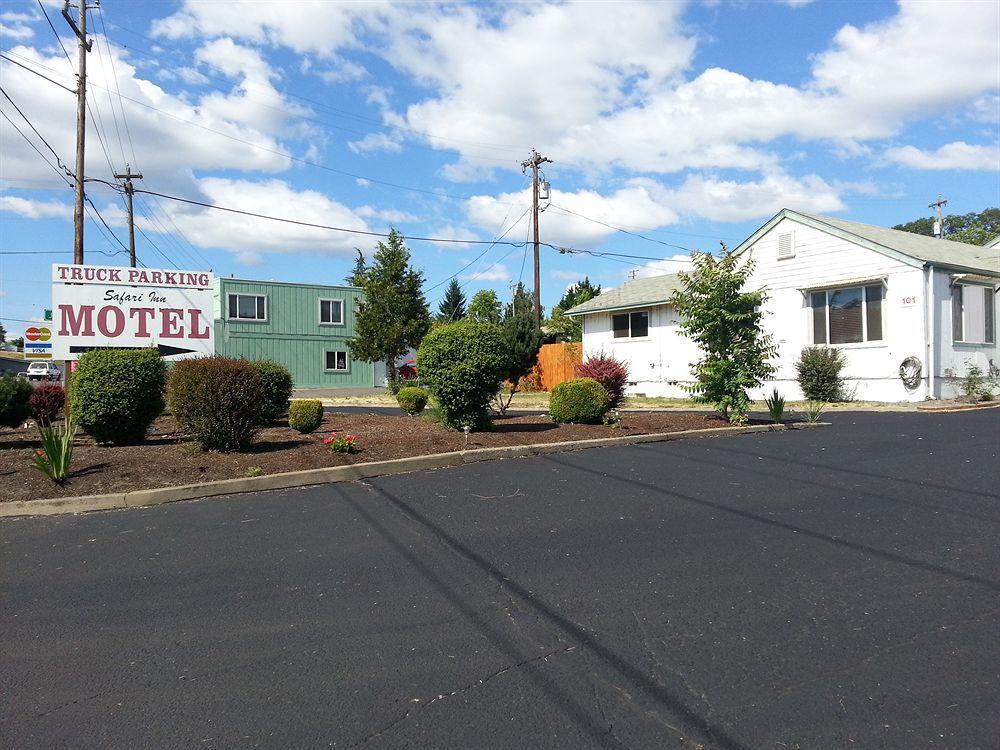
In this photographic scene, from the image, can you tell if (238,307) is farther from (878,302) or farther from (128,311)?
(878,302)

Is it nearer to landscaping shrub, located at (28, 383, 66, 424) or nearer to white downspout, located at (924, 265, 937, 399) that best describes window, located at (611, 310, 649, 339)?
white downspout, located at (924, 265, 937, 399)

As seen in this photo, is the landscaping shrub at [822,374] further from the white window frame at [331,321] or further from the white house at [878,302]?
the white window frame at [331,321]

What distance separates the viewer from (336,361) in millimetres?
40031

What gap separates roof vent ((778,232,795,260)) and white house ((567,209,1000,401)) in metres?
0.03

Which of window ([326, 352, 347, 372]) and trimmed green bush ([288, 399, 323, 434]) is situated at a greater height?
window ([326, 352, 347, 372])

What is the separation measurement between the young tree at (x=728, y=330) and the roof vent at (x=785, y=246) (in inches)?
384

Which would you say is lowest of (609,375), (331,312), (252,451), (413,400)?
(252,451)

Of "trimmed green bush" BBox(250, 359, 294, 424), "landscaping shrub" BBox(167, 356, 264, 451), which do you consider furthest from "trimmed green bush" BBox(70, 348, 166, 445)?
"trimmed green bush" BBox(250, 359, 294, 424)

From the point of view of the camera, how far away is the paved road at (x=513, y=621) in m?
3.43

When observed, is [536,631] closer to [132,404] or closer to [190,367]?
[190,367]

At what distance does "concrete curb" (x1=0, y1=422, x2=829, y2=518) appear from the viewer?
310 inches

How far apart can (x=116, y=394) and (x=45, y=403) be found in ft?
17.9

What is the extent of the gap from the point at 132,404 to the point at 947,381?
64.6 ft

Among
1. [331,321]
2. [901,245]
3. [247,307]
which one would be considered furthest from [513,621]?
[331,321]
